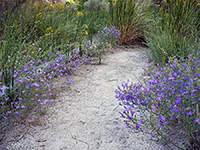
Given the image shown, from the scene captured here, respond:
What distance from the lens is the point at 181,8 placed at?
14.2 feet

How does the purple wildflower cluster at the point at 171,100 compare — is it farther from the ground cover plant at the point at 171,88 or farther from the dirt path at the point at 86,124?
the dirt path at the point at 86,124

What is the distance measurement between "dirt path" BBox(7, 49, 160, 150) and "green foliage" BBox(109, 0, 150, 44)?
8.00 ft

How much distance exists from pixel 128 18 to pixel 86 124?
4040mm

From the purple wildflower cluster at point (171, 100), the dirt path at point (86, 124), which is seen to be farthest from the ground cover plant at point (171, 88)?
the dirt path at point (86, 124)

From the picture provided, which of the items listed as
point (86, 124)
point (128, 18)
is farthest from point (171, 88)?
point (128, 18)

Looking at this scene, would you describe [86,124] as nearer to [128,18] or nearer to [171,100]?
[171,100]

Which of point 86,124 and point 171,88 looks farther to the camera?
point 86,124

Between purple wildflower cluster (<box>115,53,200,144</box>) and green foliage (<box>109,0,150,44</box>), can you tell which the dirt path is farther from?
green foliage (<box>109,0,150,44</box>)

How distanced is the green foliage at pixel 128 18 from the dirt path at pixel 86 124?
8.00 ft

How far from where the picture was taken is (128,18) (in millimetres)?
5723

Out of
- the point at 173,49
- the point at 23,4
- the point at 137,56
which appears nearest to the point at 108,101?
the point at 173,49

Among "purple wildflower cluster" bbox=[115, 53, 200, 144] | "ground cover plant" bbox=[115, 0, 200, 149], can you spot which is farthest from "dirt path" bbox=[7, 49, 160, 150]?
"purple wildflower cluster" bbox=[115, 53, 200, 144]

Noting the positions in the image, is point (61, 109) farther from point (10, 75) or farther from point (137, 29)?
point (137, 29)

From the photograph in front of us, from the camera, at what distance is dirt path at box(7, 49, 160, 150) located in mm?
2021
